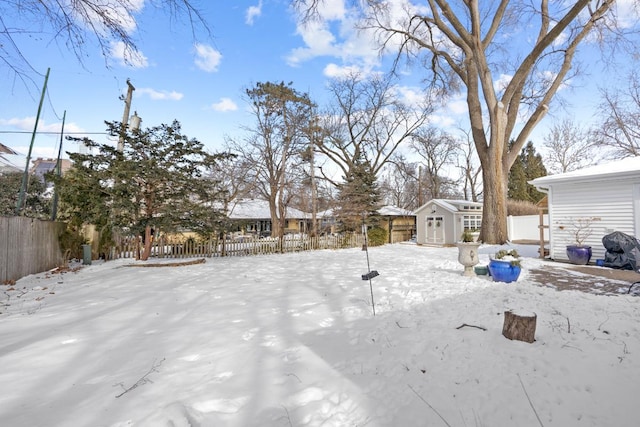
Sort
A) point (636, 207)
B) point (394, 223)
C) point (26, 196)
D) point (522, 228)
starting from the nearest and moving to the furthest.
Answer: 1. point (636, 207)
2. point (26, 196)
3. point (522, 228)
4. point (394, 223)

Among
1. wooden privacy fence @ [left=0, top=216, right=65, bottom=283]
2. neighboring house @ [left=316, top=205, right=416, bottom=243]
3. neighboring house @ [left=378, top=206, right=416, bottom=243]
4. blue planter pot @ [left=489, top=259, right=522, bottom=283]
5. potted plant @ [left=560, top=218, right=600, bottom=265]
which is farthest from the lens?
neighboring house @ [left=378, top=206, right=416, bottom=243]

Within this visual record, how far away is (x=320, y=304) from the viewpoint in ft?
15.9

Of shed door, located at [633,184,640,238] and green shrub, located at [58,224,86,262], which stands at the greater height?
shed door, located at [633,184,640,238]

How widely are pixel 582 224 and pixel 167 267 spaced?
12911 millimetres

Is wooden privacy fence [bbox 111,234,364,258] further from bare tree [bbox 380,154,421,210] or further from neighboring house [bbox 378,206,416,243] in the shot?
bare tree [bbox 380,154,421,210]

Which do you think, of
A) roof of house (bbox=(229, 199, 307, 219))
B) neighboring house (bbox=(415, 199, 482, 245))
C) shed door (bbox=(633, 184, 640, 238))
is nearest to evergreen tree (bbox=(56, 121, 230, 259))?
shed door (bbox=(633, 184, 640, 238))

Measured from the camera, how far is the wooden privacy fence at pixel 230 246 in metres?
11.3

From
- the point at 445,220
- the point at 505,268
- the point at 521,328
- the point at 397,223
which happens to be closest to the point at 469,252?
the point at 505,268

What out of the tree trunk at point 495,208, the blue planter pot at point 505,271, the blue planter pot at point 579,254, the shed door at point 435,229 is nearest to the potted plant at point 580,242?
the blue planter pot at point 579,254

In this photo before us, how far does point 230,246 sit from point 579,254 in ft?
40.9

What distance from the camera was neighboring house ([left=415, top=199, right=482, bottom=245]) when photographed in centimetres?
1802

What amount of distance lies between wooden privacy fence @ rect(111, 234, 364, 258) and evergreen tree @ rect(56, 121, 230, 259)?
4.66 ft

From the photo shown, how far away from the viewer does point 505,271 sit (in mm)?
6051

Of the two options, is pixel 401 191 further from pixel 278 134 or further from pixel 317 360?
pixel 317 360
